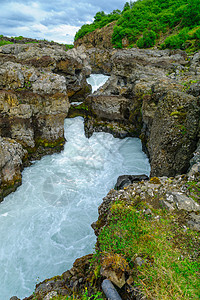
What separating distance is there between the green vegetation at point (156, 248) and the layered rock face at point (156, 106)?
4.22m

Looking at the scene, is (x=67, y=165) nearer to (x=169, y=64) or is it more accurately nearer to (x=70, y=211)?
(x=70, y=211)

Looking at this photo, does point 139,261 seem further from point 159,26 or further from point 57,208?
point 159,26

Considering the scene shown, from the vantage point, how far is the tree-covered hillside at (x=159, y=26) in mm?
31031

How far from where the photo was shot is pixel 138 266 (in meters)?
4.02

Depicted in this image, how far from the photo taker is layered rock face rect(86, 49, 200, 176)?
8555mm

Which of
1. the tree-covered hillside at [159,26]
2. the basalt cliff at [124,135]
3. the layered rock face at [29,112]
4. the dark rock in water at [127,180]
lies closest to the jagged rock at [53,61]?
the basalt cliff at [124,135]

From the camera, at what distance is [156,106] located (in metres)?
13.9

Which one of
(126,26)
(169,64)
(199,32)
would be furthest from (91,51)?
(169,64)

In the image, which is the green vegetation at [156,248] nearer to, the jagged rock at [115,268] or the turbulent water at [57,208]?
the jagged rock at [115,268]

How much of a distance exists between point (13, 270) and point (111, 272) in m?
6.89

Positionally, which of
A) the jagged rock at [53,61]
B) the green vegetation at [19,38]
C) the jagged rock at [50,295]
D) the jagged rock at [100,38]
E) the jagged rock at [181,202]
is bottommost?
the jagged rock at [50,295]

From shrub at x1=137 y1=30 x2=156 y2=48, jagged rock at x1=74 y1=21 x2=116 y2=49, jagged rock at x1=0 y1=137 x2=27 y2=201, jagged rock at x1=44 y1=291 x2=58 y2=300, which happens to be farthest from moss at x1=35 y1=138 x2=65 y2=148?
jagged rock at x1=74 y1=21 x2=116 y2=49

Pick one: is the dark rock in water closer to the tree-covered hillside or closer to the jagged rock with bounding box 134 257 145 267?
the jagged rock with bounding box 134 257 145 267

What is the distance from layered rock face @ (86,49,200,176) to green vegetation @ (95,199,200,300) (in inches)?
166
